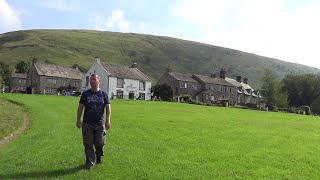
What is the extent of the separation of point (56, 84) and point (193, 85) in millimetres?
39554

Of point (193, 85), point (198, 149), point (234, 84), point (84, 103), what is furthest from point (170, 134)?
point (234, 84)

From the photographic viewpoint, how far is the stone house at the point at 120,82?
9744cm

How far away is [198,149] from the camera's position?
18.1 m

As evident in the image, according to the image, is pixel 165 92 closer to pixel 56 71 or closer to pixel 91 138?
pixel 56 71

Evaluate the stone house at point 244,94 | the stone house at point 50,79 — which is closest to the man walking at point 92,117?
the stone house at point 50,79

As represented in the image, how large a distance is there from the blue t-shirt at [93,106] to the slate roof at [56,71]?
4174 inches

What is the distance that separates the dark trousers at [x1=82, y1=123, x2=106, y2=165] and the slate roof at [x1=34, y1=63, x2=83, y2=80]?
10603 cm

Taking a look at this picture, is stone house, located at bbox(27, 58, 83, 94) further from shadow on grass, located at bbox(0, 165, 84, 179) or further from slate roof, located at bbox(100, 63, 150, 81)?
shadow on grass, located at bbox(0, 165, 84, 179)

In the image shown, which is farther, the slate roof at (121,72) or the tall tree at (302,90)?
the tall tree at (302,90)

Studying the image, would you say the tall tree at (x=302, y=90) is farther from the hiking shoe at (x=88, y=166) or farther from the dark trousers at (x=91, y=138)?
the hiking shoe at (x=88, y=166)

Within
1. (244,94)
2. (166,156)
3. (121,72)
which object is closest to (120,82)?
(121,72)

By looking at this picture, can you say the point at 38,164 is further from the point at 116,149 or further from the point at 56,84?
the point at 56,84

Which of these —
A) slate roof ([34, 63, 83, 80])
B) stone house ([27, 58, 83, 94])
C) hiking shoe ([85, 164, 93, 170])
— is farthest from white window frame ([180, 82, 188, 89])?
hiking shoe ([85, 164, 93, 170])

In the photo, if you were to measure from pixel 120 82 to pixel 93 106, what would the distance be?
3386 inches
